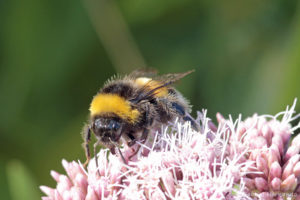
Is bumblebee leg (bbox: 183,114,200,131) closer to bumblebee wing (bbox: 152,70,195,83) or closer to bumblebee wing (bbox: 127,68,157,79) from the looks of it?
bumblebee wing (bbox: 152,70,195,83)

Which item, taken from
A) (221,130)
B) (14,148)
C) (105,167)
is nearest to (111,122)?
(105,167)

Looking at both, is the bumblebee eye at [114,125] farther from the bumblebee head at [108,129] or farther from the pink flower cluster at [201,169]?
the pink flower cluster at [201,169]

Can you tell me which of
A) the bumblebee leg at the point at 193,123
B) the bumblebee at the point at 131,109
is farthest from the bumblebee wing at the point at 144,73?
the bumblebee leg at the point at 193,123

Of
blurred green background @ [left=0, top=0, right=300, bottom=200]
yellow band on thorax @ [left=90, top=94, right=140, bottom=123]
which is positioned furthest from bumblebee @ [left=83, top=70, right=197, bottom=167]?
blurred green background @ [left=0, top=0, right=300, bottom=200]

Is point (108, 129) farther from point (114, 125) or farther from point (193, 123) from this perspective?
point (193, 123)

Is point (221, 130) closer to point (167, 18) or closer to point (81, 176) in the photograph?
point (81, 176)

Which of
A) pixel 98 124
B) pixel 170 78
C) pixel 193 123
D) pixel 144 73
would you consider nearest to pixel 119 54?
pixel 144 73

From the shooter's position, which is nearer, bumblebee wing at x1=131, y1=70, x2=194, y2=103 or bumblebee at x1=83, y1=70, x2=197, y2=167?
bumblebee at x1=83, y1=70, x2=197, y2=167
